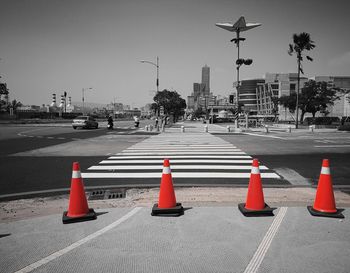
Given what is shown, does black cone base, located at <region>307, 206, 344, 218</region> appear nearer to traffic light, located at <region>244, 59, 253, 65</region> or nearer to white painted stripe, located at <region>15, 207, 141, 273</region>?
white painted stripe, located at <region>15, 207, 141, 273</region>

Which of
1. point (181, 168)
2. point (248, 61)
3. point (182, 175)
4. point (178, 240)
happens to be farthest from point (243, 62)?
point (178, 240)

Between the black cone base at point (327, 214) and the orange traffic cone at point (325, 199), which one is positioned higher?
the orange traffic cone at point (325, 199)

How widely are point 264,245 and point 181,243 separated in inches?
43.2

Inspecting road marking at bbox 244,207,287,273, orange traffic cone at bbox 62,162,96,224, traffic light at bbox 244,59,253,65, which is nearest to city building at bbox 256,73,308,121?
traffic light at bbox 244,59,253,65

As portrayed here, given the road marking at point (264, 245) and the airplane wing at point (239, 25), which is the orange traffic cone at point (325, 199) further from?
the airplane wing at point (239, 25)

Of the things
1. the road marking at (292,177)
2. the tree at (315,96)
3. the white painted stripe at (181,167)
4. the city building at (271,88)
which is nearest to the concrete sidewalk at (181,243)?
the road marking at (292,177)

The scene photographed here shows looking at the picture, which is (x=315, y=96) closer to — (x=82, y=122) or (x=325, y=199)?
(x=82, y=122)

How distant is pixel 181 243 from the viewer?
12.1 ft

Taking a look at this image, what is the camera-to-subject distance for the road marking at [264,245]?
312cm

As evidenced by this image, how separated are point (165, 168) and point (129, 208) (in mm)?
1015

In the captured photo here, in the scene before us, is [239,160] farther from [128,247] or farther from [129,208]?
[128,247]

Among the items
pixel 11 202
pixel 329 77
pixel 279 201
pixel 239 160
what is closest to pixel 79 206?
pixel 11 202

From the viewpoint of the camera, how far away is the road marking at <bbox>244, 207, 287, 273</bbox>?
10.2ft

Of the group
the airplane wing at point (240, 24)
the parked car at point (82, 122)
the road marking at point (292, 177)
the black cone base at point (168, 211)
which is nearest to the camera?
the black cone base at point (168, 211)
